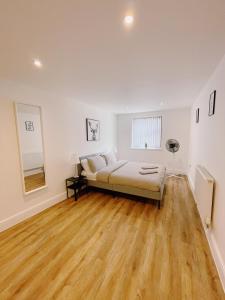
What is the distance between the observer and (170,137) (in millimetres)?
4875

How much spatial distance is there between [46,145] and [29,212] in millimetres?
1268

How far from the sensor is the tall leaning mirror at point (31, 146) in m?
2.30

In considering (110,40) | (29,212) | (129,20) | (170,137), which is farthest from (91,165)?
(170,137)

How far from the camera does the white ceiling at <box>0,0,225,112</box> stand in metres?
0.94

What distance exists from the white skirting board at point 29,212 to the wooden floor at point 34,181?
1.18 ft

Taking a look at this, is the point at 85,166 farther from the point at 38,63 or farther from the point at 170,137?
the point at 170,137

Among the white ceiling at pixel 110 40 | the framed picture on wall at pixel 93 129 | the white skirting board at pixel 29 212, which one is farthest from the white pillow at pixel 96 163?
the white ceiling at pixel 110 40

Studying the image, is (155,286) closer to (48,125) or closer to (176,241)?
(176,241)

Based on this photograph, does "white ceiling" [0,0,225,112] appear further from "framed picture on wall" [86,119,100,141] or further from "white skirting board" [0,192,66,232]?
"white skirting board" [0,192,66,232]

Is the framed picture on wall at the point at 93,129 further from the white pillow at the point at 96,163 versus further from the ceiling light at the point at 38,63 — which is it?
the ceiling light at the point at 38,63

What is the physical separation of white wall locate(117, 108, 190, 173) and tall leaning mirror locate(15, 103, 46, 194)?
3723 mm

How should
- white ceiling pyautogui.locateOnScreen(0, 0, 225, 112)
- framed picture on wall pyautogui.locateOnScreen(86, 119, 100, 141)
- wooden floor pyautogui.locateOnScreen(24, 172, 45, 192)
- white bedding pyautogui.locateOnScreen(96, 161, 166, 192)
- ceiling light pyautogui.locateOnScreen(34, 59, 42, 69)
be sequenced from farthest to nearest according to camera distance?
framed picture on wall pyautogui.locateOnScreen(86, 119, 100, 141) → white bedding pyautogui.locateOnScreen(96, 161, 166, 192) → wooden floor pyautogui.locateOnScreen(24, 172, 45, 192) → ceiling light pyautogui.locateOnScreen(34, 59, 42, 69) → white ceiling pyautogui.locateOnScreen(0, 0, 225, 112)

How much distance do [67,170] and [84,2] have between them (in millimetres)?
2887

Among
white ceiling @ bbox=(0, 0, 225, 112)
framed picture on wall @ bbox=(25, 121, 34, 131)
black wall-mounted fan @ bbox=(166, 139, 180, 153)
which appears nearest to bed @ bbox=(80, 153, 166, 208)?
framed picture on wall @ bbox=(25, 121, 34, 131)
